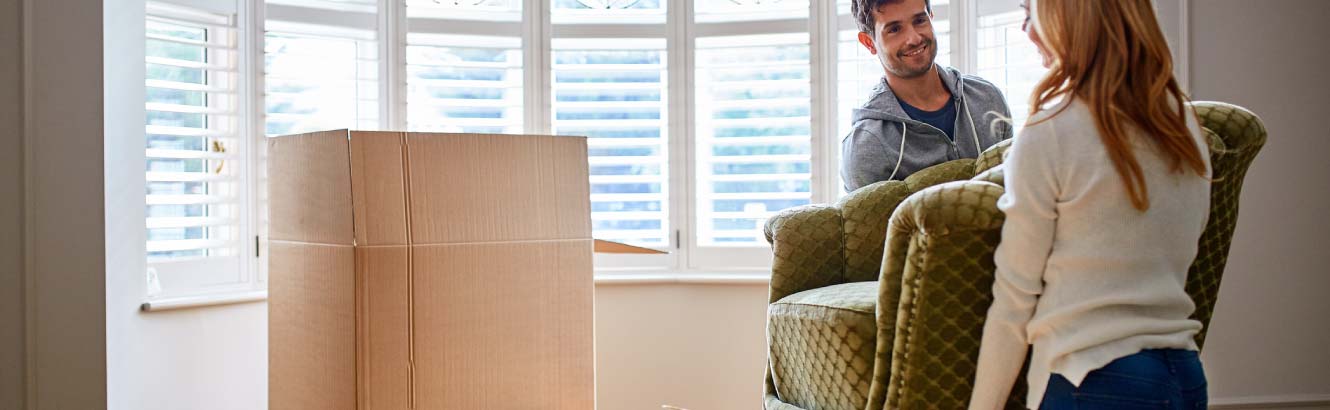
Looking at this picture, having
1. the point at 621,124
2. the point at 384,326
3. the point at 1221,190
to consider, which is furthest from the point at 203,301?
the point at 1221,190

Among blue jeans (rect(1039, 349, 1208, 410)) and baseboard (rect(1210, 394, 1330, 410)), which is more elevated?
blue jeans (rect(1039, 349, 1208, 410))

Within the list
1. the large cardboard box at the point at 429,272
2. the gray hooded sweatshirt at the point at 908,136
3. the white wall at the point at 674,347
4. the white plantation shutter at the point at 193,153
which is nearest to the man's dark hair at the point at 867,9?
the gray hooded sweatshirt at the point at 908,136

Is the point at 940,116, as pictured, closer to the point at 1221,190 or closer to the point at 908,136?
the point at 908,136

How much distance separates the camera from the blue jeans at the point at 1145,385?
3.84ft

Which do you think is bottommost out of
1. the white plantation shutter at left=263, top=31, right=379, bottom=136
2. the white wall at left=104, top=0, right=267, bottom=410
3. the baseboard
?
the baseboard

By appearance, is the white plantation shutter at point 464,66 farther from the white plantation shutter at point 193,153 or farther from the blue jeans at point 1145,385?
the blue jeans at point 1145,385

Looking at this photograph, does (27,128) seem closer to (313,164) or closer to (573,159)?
(313,164)

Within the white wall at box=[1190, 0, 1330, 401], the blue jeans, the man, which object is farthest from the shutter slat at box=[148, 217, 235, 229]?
the white wall at box=[1190, 0, 1330, 401]

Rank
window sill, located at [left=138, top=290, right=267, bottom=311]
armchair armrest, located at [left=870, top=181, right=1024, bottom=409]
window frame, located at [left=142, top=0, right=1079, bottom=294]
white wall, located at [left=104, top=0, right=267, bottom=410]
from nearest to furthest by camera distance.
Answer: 1. armchair armrest, located at [left=870, top=181, right=1024, bottom=409]
2. white wall, located at [left=104, top=0, right=267, bottom=410]
3. window sill, located at [left=138, top=290, right=267, bottom=311]
4. window frame, located at [left=142, top=0, right=1079, bottom=294]

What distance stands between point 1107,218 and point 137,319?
7.91ft

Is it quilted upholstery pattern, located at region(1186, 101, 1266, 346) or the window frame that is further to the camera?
the window frame

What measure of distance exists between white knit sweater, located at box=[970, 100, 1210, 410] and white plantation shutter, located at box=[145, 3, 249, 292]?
7.62 ft

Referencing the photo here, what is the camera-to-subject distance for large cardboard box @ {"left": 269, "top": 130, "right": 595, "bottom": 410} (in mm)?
1717

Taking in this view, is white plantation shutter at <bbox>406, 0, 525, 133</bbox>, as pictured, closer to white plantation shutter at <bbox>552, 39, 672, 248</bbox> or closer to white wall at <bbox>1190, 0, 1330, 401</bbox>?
white plantation shutter at <bbox>552, 39, 672, 248</bbox>
